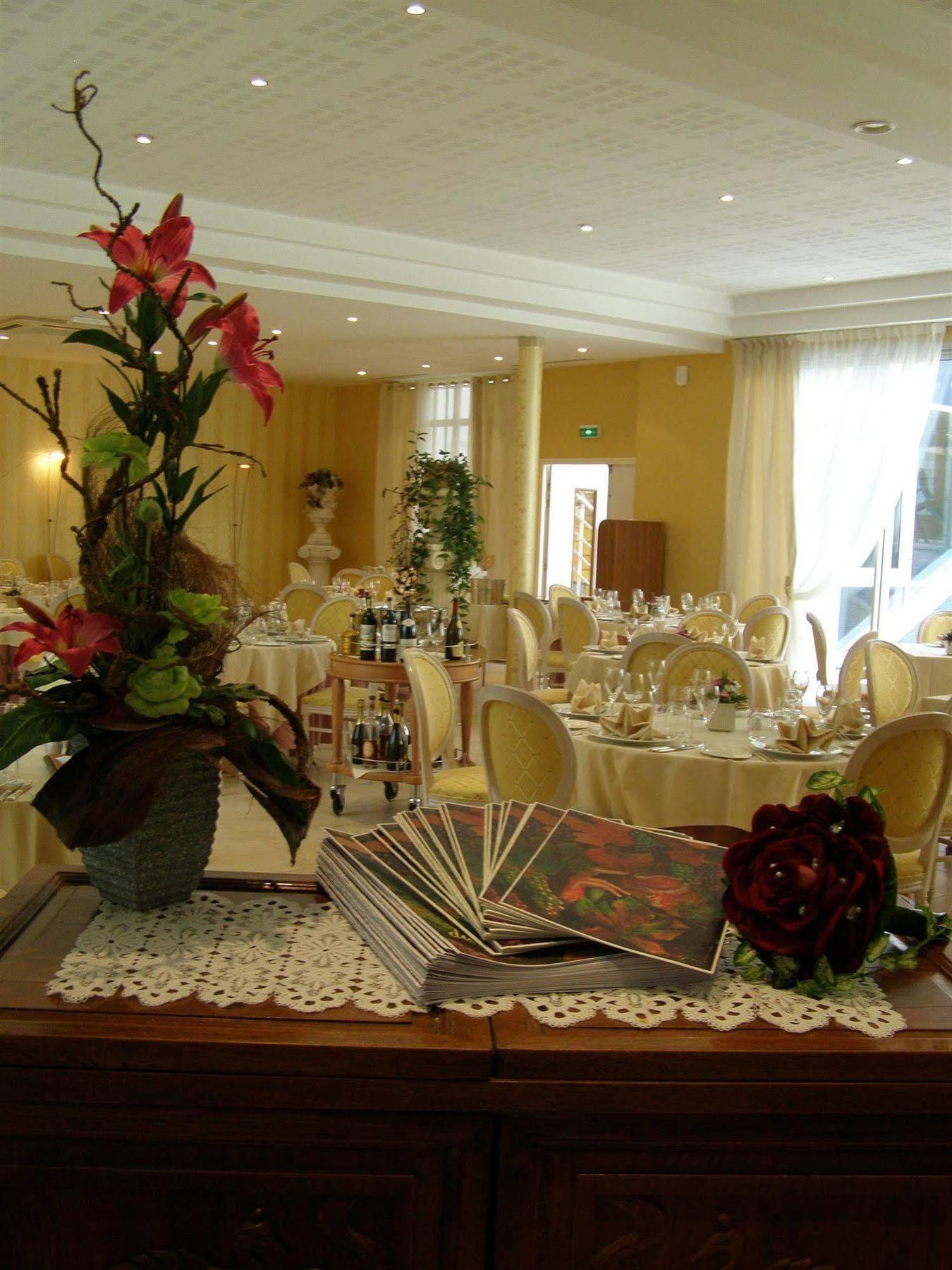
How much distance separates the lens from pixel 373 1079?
103cm

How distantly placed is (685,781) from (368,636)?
2.68m

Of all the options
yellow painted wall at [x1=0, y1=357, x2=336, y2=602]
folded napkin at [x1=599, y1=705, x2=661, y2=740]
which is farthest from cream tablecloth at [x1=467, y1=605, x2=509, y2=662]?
folded napkin at [x1=599, y1=705, x2=661, y2=740]

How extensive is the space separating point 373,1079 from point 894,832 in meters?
3.49

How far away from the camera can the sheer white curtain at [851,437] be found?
10.8 meters

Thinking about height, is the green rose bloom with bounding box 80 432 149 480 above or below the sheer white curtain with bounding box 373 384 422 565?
below

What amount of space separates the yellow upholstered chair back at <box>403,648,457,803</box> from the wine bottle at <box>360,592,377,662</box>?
1.43 m

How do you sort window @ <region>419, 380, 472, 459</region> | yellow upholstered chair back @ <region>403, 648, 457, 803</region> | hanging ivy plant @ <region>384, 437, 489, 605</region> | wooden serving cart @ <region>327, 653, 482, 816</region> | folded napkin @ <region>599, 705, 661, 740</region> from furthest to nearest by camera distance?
window @ <region>419, 380, 472, 459</region>, hanging ivy plant @ <region>384, 437, 489, 605</region>, wooden serving cart @ <region>327, 653, 482, 816</region>, yellow upholstered chair back @ <region>403, 648, 457, 803</region>, folded napkin @ <region>599, 705, 661, 740</region>

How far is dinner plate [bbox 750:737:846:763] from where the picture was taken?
171 inches

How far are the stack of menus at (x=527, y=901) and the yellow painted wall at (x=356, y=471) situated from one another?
50.7ft

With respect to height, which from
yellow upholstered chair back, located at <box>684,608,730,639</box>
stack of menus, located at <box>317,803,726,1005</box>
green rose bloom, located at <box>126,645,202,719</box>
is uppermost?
green rose bloom, located at <box>126,645,202,719</box>

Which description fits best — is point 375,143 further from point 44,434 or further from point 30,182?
point 44,434

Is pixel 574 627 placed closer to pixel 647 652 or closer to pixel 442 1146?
pixel 647 652

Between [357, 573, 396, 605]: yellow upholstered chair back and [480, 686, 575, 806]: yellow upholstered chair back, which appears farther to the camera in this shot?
[357, 573, 396, 605]: yellow upholstered chair back

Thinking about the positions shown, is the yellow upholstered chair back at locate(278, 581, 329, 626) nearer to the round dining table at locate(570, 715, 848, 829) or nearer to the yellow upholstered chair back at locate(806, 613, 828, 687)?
the yellow upholstered chair back at locate(806, 613, 828, 687)
